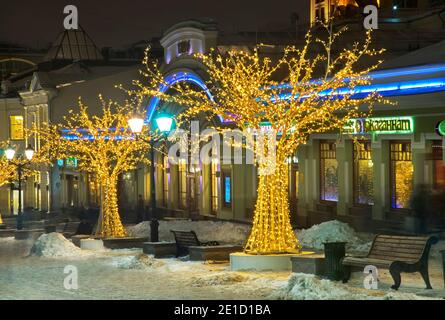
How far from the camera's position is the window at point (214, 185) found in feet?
135

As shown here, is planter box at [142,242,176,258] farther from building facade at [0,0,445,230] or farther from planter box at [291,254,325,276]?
planter box at [291,254,325,276]

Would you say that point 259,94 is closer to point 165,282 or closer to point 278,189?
point 278,189

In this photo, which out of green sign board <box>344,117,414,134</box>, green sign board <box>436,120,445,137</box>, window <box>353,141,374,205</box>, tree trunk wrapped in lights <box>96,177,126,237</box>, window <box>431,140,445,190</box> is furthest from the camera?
window <box>353,141,374,205</box>

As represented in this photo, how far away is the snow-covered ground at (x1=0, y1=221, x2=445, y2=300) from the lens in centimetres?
1552

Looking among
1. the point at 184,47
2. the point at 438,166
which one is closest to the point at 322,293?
the point at 438,166

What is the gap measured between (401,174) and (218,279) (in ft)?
41.0

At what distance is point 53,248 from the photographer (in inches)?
1017

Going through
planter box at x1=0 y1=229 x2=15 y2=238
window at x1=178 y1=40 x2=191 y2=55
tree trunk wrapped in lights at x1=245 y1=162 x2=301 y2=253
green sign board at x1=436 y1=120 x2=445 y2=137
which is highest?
window at x1=178 y1=40 x2=191 y2=55

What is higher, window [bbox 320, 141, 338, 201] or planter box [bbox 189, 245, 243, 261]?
window [bbox 320, 141, 338, 201]

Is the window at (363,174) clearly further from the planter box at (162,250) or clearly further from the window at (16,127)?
the window at (16,127)

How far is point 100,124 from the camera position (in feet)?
99.5

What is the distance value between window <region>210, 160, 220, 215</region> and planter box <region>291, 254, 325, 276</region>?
22767mm

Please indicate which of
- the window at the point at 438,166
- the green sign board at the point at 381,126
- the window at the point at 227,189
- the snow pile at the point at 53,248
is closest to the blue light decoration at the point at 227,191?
the window at the point at 227,189

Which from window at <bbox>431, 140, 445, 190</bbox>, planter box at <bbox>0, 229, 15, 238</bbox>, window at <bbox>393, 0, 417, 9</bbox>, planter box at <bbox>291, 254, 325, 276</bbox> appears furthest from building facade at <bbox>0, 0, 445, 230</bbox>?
planter box at <bbox>0, 229, 15, 238</bbox>
